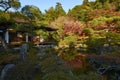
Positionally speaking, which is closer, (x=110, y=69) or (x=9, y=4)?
(x=110, y=69)

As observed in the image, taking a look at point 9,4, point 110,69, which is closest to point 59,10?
point 9,4

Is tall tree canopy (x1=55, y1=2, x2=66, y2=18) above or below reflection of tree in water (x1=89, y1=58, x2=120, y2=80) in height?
above

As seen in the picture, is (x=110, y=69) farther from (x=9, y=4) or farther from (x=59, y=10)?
(x=59, y=10)

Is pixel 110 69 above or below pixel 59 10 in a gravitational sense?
below

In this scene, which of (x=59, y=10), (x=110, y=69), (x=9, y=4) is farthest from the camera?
(x=59, y=10)

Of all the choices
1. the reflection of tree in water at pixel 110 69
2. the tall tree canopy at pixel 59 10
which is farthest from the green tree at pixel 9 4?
the tall tree canopy at pixel 59 10

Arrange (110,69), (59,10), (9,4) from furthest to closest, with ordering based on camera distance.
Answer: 1. (59,10)
2. (9,4)
3. (110,69)

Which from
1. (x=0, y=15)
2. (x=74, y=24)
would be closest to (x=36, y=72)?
(x=0, y=15)

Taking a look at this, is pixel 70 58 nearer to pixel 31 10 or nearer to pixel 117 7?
pixel 31 10

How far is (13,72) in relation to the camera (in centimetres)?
1109

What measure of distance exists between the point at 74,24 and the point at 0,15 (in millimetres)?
9102

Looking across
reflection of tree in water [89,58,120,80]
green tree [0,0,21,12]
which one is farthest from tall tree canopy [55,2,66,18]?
reflection of tree in water [89,58,120,80]

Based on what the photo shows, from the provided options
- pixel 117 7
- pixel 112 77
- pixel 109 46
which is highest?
pixel 117 7

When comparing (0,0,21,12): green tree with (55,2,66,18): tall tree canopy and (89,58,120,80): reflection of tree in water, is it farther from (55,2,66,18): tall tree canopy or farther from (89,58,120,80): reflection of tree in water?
(55,2,66,18): tall tree canopy
